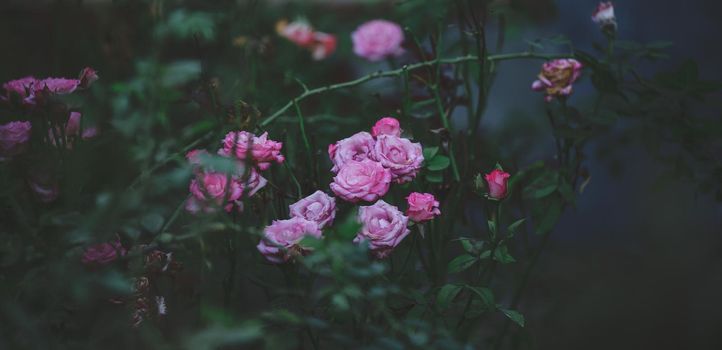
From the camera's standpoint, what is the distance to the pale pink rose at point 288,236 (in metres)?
0.93

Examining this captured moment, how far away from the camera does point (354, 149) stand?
41.1 inches

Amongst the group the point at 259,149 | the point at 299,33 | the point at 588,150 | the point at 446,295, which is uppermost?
the point at 259,149

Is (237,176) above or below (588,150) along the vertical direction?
above

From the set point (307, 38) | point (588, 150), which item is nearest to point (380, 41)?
point (307, 38)

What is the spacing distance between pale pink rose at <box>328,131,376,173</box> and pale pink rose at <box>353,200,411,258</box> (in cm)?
9

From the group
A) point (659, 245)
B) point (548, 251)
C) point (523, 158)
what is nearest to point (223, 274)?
point (523, 158)

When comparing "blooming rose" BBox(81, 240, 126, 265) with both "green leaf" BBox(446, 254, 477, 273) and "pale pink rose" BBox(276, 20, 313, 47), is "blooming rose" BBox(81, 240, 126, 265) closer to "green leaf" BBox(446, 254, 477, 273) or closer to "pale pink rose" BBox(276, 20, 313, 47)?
"green leaf" BBox(446, 254, 477, 273)

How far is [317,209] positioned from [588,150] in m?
1.65

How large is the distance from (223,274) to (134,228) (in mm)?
227

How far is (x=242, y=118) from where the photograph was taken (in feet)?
3.58

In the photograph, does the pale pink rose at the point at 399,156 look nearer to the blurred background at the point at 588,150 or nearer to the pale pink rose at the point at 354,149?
the pale pink rose at the point at 354,149

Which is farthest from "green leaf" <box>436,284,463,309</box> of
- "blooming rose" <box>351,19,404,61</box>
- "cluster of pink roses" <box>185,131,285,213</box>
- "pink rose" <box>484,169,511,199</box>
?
"blooming rose" <box>351,19,404,61</box>

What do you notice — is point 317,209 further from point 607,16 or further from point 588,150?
point 588,150

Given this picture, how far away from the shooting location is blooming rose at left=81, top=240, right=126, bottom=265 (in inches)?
37.0
